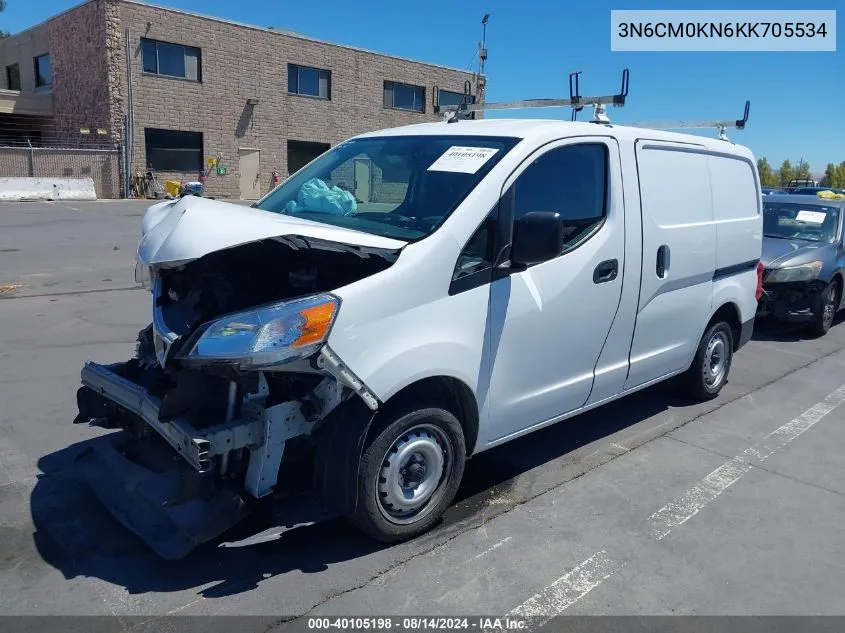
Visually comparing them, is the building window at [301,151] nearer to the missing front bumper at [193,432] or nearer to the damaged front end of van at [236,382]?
the damaged front end of van at [236,382]

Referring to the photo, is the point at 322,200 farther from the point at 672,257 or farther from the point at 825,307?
the point at 825,307

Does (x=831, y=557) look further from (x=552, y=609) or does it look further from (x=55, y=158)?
(x=55, y=158)

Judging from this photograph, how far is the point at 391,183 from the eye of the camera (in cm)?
416

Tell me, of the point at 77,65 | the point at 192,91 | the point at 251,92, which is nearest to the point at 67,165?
the point at 77,65

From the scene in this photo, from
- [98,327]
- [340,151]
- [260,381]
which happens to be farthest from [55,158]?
[260,381]

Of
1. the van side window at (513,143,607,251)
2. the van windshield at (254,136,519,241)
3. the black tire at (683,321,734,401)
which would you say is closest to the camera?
the van windshield at (254,136,519,241)

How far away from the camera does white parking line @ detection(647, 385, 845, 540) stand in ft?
12.8

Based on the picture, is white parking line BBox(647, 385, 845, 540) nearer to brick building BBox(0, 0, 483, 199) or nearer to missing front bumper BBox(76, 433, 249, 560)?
missing front bumper BBox(76, 433, 249, 560)

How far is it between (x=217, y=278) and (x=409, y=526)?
1580mm

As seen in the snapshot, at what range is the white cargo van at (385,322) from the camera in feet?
10.0

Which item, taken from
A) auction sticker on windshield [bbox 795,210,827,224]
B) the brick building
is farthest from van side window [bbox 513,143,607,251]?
the brick building

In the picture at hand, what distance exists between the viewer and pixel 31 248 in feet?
43.8

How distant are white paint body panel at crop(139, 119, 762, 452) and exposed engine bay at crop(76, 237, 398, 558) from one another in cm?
15

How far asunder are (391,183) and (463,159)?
51 cm
